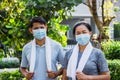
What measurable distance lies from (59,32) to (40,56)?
2.92m

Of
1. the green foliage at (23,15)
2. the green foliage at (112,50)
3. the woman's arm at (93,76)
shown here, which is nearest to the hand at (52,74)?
the woman's arm at (93,76)

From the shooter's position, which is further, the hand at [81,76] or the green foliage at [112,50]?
the green foliage at [112,50]

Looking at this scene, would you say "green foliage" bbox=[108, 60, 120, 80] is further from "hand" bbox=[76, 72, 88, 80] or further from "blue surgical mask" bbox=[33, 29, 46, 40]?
"hand" bbox=[76, 72, 88, 80]

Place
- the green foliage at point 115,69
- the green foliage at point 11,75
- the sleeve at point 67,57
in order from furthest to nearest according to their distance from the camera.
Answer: the green foliage at point 11,75 → the green foliage at point 115,69 → the sleeve at point 67,57

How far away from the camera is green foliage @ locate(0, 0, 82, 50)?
6.75 metres

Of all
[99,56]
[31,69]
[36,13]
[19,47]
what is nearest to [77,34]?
[99,56]

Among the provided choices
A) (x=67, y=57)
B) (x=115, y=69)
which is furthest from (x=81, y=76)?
(x=115, y=69)

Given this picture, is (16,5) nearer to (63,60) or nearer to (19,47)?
(19,47)

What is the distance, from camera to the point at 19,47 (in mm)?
8422

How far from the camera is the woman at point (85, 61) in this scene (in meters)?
4.28

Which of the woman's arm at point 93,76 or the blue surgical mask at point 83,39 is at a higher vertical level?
the blue surgical mask at point 83,39

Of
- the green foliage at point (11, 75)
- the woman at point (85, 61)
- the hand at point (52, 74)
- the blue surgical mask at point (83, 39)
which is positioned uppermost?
the blue surgical mask at point (83, 39)

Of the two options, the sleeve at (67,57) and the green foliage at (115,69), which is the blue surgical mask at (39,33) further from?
the green foliage at (115,69)

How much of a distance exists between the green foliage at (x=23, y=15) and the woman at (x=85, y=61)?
216 centimetres
